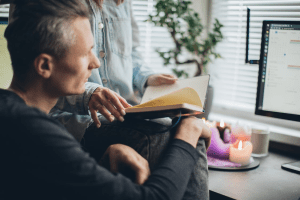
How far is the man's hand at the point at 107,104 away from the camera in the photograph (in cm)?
85

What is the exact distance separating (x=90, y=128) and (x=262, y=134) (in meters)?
0.78

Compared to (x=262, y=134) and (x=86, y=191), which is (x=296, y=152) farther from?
(x=86, y=191)

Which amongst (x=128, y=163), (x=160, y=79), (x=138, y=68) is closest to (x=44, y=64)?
(x=128, y=163)

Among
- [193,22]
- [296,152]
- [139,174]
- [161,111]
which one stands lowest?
[296,152]

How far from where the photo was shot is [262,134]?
125 cm

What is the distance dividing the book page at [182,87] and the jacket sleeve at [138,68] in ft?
0.29

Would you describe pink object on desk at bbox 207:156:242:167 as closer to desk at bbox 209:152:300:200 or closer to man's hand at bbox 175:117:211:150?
desk at bbox 209:152:300:200

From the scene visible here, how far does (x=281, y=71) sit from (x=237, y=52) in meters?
0.71

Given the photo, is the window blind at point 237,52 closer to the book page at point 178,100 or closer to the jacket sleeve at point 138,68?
the jacket sleeve at point 138,68

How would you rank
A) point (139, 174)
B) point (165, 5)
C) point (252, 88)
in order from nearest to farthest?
point (139, 174), point (165, 5), point (252, 88)

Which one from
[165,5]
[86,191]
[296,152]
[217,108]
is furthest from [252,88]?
[86,191]

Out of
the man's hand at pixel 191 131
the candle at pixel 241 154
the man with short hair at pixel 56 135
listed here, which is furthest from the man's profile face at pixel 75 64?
the candle at pixel 241 154

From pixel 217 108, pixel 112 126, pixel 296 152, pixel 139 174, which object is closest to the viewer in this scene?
pixel 139 174

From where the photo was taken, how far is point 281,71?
1.17m
